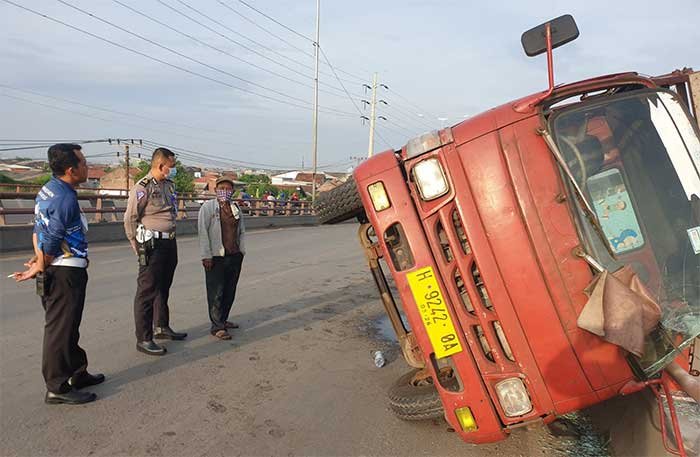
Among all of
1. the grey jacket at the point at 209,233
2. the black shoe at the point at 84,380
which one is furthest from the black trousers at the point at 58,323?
the grey jacket at the point at 209,233

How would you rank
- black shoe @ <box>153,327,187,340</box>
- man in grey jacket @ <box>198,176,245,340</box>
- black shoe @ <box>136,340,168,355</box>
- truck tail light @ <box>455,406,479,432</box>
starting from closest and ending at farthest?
truck tail light @ <box>455,406,479,432</box>
black shoe @ <box>136,340,168,355</box>
black shoe @ <box>153,327,187,340</box>
man in grey jacket @ <box>198,176,245,340</box>

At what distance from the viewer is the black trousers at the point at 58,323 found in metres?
3.62

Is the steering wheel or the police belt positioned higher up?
the steering wheel

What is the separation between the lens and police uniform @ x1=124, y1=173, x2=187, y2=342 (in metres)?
4.61

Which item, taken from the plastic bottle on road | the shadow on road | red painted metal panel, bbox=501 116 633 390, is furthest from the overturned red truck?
the shadow on road

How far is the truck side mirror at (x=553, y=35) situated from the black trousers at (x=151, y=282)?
3.46 meters

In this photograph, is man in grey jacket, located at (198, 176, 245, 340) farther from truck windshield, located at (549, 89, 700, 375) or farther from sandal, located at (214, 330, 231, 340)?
truck windshield, located at (549, 89, 700, 375)

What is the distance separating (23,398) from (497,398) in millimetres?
3300

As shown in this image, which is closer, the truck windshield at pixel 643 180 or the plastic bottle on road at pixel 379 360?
the truck windshield at pixel 643 180

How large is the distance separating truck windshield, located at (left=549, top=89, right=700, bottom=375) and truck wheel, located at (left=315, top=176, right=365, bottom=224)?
1413 mm

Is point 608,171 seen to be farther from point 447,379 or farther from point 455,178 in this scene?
point 447,379

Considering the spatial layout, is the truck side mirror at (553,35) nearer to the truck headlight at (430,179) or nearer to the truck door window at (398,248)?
the truck headlight at (430,179)

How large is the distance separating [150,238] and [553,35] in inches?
141

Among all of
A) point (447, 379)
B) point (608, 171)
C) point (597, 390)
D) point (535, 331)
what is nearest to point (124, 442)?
point (447, 379)
